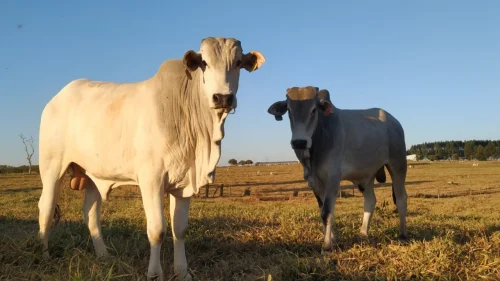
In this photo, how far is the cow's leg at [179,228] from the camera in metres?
4.75

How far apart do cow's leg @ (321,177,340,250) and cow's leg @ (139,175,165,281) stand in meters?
2.25

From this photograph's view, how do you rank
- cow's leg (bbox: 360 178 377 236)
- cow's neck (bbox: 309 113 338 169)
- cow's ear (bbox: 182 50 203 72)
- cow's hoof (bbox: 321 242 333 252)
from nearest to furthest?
1. cow's ear (bbox: 182 50 203 72)
2. cow's hoof (bbox: 321 242 333 252)
3. cow's neck (bbox: 309 113 338 169)
4. cow's leg (bbox: 360 178 377 236)

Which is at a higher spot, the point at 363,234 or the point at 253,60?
the point at 253,60

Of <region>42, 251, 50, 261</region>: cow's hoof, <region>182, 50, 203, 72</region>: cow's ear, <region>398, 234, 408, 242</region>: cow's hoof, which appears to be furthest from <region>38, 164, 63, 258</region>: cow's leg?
<region>398, 234, 408, 242</region>: cow's hoof

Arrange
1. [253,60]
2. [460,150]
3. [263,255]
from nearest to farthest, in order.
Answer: [253,60], [263,255], [460,150]

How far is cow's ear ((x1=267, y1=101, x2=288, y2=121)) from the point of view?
638 cm

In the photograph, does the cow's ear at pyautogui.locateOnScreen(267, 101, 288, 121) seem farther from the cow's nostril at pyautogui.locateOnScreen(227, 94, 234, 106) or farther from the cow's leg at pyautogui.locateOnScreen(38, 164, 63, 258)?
the cow's leg at pyautogui.locateOnScreen(38, 164, 63, 258)

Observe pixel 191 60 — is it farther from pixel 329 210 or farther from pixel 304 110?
pixel 329 210

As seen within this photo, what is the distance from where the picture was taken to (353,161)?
21.2 feet

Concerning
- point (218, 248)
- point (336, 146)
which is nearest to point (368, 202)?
point (336, 146)

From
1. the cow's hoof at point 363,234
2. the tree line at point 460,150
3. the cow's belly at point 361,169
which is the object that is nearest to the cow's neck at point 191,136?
the cow's belly at point 361,169

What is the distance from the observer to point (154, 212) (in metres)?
4.35

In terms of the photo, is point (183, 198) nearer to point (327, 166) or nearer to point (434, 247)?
point (327, 166)

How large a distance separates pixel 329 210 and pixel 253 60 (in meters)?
2.40
